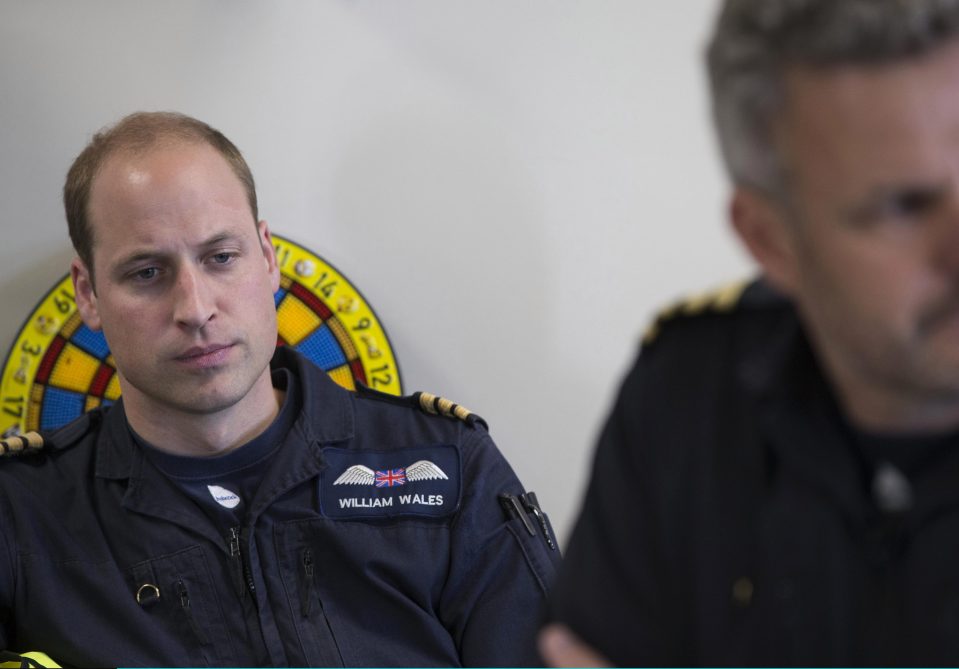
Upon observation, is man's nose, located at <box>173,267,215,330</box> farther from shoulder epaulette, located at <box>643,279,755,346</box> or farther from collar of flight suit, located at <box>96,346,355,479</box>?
shoulder epaulette, located at <box>643,279,755,346</box>

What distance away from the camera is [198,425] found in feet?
4.65

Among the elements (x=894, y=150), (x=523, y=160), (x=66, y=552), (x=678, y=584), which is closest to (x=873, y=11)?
(x=894, y=150)

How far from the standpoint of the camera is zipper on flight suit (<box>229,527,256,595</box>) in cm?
134

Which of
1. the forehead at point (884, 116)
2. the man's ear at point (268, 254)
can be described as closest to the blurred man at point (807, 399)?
the forehead at point (884, 116)

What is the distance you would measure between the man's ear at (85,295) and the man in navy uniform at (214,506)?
0.15ft

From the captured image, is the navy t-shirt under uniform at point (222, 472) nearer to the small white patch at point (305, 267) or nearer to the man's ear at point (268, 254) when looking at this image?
the man's ear at point (268, 254)

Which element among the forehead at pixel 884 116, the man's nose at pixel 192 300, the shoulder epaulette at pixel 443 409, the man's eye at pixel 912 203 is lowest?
the shoulder epaulette at pixel 443 409

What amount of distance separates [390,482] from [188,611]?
0.99ft

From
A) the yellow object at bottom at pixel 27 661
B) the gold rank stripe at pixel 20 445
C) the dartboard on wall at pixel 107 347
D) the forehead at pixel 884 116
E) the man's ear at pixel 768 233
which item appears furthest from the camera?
the dartboard on wall at pixel 107 347

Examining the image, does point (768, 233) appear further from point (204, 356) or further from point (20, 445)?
point (20, 445)

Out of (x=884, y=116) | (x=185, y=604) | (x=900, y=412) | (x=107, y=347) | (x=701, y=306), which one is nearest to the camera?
(x=884, y=116)

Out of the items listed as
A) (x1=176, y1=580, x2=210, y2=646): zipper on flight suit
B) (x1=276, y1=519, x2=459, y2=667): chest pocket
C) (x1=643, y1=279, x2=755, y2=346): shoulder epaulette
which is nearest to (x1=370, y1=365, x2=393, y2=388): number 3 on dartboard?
(x1=276, y1=519, x2=459, y2=667): chest pocket

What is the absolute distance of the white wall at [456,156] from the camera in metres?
1.89

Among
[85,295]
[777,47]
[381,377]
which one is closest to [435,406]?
[381,377]
